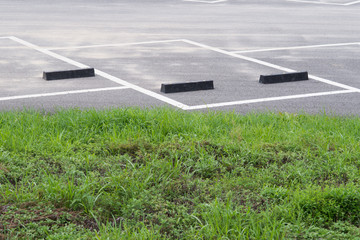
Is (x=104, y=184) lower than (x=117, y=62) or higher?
lower

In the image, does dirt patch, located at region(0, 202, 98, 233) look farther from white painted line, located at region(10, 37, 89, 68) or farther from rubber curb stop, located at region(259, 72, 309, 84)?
white painted line, located at region(10, 37, 89, 68)

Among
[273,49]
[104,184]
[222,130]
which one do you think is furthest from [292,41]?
[104,184]

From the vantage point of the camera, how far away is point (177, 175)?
169 inches

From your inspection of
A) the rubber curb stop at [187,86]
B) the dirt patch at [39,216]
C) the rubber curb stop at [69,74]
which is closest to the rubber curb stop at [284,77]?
the rubber curb stop at [187,86]

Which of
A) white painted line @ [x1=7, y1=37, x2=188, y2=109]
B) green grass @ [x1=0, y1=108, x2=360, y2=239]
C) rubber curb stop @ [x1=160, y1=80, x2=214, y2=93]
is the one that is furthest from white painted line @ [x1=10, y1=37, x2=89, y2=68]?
green grass @ [x1=0, y1=108, x2=360, y2=239]

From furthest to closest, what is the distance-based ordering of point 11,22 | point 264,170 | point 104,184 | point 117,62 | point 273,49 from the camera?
point 11,22 → point 273,49 → point 117,62 → point 264,170 → point 104,184

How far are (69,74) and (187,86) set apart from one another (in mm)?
2153

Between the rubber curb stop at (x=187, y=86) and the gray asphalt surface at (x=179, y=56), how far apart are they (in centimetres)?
14

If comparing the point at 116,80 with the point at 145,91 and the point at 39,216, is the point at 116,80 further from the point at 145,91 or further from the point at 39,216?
the point at 39,216

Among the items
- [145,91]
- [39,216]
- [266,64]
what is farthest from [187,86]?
[39,216]

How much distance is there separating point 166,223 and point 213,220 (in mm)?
351

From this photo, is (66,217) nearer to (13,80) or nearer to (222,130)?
(222,130)

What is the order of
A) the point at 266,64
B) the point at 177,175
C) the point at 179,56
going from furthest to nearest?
the point at 179,56 < the point at 266,64 < the point at 177,175

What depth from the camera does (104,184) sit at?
4.11 m
